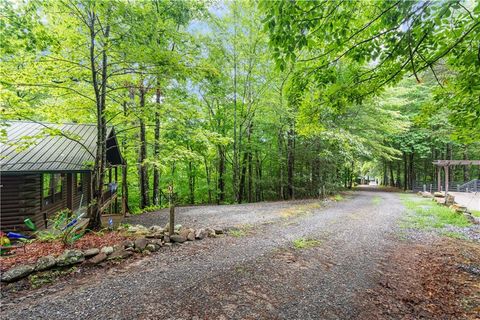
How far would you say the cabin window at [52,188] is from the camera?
8531mm

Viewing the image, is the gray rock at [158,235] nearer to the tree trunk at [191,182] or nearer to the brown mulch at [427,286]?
the brown mulch at [427,286]

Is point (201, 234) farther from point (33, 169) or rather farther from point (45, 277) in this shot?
point (33, 169)

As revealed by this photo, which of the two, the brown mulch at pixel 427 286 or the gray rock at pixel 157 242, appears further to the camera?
the gray rock at pixel 157 242

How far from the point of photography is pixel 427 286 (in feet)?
12.3

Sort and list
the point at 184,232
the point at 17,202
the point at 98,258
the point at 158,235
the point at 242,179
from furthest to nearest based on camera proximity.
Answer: the point at 242,179
the point at 17,202
the point at 184,232
the point at 158,235
the point at 98,258

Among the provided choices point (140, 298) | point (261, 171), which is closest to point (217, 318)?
point (140, 298)

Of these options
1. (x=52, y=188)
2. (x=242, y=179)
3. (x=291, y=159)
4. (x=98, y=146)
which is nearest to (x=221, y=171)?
(x=242, y=179)

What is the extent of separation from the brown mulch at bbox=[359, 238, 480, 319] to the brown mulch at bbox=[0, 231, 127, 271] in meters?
4.87

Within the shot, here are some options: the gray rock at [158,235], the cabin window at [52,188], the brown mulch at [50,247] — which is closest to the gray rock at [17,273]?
the brown mulch at [50,247]

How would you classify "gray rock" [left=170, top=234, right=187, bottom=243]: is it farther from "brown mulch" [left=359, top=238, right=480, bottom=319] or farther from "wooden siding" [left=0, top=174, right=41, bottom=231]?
"wooden siding" [left=0, top=174, right=41, bottom=231]

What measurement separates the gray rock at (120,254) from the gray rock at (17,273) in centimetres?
112

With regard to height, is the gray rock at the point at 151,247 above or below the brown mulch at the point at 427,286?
above

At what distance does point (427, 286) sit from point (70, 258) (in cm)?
604

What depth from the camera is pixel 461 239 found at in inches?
243
